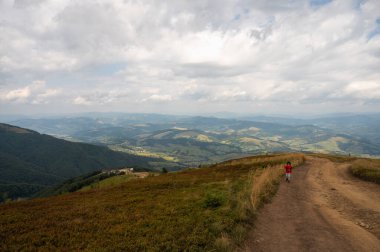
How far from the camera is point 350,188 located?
24.5 m

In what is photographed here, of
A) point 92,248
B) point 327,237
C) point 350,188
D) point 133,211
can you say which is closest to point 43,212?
point 133,211

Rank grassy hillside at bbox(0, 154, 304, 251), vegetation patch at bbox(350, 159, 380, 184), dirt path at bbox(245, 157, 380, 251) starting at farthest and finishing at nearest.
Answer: vegetation patch at bbox(350, 159, 380, 184) < grassy hillside at bbox(0, 154, 304, 251) < dirt path at bbox(245, 157, 380, 251)

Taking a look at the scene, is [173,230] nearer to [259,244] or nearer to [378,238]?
[259,244]

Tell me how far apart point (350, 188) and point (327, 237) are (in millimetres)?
14849

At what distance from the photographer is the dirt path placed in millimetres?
11828

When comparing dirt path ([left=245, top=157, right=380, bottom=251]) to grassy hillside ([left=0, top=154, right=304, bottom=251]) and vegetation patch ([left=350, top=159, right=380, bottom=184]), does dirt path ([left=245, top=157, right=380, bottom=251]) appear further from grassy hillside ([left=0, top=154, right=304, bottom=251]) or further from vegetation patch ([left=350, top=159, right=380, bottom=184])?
vegetation patch ([left=350, top=159, right=380, bottom=184])

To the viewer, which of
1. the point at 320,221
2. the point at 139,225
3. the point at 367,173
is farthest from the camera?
the point at 367,173

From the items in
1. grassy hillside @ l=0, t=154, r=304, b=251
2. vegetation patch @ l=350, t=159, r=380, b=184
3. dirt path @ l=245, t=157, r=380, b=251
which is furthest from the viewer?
vegetation patch @ l=350, t=159, r=380, b=184

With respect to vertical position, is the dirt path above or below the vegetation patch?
above

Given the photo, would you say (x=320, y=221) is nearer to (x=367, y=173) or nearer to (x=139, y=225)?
(x=139, y=225)

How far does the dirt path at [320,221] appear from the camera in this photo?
11.8 m

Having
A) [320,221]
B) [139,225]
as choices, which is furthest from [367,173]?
[139,225]

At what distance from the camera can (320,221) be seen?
1491cm

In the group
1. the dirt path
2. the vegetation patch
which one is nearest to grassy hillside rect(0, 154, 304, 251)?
the dirt path
